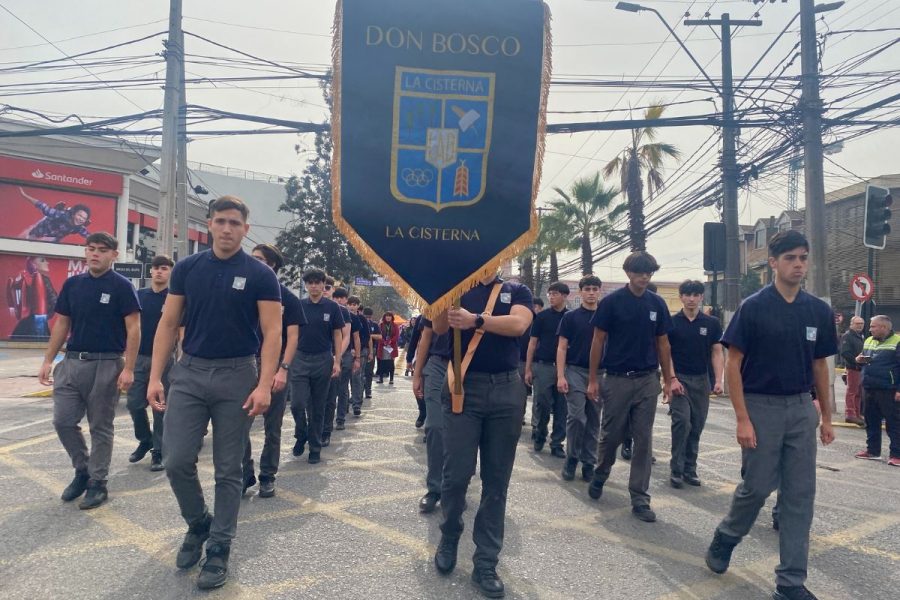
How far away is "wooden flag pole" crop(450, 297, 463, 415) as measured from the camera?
3303mm

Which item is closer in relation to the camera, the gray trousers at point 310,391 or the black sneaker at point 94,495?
the black sneaker at point 94,495

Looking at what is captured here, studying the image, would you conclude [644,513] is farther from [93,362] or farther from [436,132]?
[93,362]

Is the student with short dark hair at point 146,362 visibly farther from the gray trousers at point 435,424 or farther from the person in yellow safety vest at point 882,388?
the person in yellow safety vest at point 882,388

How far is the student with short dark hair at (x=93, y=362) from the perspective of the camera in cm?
463

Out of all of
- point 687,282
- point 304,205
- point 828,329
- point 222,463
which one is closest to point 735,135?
point 687,282

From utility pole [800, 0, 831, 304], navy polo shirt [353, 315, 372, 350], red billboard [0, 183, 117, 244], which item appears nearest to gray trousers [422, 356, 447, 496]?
navy polo shirt [353, 315, 372, 350]

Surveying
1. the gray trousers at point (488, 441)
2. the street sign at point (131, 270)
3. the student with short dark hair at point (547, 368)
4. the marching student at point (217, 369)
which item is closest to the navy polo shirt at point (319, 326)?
the student with short dark hair at point (547, 368)

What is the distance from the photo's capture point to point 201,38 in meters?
13.3

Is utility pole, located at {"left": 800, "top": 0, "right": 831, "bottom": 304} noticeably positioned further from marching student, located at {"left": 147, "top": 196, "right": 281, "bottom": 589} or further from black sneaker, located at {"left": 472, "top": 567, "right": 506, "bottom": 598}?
marching student, located at {"left": 147, "top": 196, "right": 281, "bottom": 589}

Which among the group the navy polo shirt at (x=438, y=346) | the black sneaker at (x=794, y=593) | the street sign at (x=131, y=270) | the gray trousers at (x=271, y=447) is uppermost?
the street sign at (x=131, y=270)

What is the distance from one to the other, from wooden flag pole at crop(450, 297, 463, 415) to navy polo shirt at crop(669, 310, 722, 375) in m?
3.36

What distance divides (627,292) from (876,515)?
277cm

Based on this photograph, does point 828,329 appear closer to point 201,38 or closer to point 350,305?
point 350,305

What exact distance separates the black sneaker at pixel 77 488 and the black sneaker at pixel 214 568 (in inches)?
80.2
